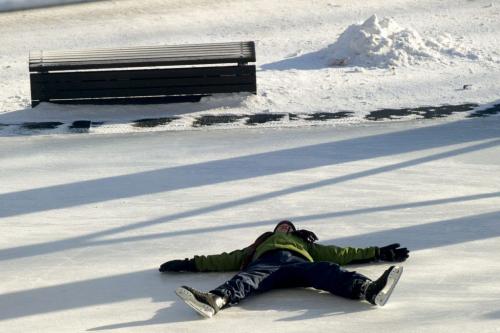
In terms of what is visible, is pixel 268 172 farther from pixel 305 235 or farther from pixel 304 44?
pixel 304 44

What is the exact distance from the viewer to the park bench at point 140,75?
13.6 metres

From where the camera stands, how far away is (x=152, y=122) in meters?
13.3

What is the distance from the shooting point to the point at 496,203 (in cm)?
988

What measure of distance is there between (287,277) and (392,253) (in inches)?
37.9

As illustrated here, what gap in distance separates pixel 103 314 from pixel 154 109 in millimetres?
6557

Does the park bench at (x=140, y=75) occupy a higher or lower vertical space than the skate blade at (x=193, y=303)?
higher

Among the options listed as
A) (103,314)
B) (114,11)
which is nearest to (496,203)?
(103,314)

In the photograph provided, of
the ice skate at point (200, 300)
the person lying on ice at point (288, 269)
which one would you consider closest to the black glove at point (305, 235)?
the person lying on ice at point (288, 269)

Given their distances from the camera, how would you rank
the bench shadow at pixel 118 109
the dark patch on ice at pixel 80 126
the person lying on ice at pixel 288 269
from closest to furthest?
the person lying on ice at pixel 288 269
the dark patch on ice at pixel 80 126
the bench shadow at pixel 118 109

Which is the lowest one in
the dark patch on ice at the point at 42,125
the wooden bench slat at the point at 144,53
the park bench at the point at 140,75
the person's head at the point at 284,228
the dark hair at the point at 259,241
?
the dark hair at the point at 259,241

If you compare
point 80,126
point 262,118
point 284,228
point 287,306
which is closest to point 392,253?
point 284,228

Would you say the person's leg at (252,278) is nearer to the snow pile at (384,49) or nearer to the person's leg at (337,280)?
the person's leg at (337,280)

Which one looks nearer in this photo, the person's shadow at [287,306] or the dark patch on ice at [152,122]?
the person's shadow at [287,306]

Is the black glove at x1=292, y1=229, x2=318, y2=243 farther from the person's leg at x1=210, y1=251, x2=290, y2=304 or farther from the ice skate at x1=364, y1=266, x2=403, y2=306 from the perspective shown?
the ice skate at x1=364, y1=266, x2=403, y2=306
